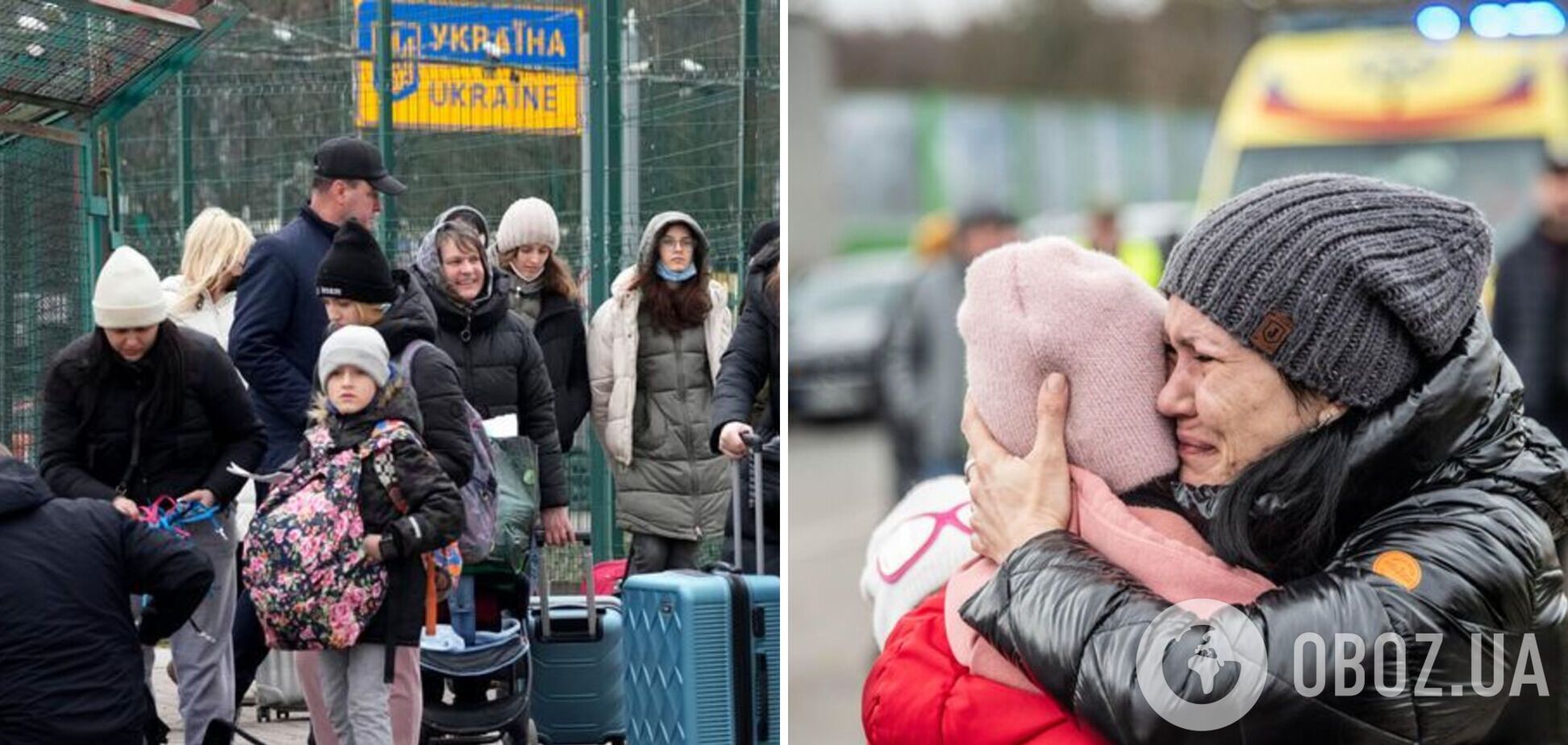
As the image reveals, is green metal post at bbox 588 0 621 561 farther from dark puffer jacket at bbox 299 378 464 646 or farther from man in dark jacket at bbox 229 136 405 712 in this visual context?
dark puffer jacket at bbox 299 378 464 646

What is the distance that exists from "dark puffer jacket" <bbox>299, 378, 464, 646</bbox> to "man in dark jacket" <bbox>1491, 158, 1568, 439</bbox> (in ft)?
17.7

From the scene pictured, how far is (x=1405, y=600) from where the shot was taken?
7.62ft

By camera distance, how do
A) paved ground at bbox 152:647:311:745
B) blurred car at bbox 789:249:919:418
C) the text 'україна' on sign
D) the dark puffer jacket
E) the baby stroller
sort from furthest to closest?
blurred car at bbox 789:249:919:418 < the text 'україна' on sign < paved ground at bbox 152:647:311:745 < the baby stroller < the dark puffer jacket

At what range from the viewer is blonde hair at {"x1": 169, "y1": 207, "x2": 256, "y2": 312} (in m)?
7.72

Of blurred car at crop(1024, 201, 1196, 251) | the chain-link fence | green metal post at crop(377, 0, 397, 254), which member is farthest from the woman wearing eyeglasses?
blurred car at crop(1024, 201, 1196, 251)

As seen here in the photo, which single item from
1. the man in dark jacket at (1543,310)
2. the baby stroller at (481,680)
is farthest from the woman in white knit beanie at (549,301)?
the man in dark jacket at (1543,310)

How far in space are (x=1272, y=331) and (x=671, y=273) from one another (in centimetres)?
497

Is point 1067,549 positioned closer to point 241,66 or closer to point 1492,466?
point 1492,466

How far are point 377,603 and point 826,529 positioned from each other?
1266 cm

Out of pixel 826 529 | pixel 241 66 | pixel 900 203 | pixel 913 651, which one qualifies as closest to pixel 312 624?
pixel 913 651

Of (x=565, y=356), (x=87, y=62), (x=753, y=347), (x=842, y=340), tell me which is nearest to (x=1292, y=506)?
(x=753, y=347)

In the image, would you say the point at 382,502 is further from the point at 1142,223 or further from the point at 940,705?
the point at 1142,223

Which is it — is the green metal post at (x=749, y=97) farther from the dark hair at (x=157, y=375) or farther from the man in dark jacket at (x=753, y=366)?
the dark hair at (x=157, y=375)

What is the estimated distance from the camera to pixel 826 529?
1866 cm
